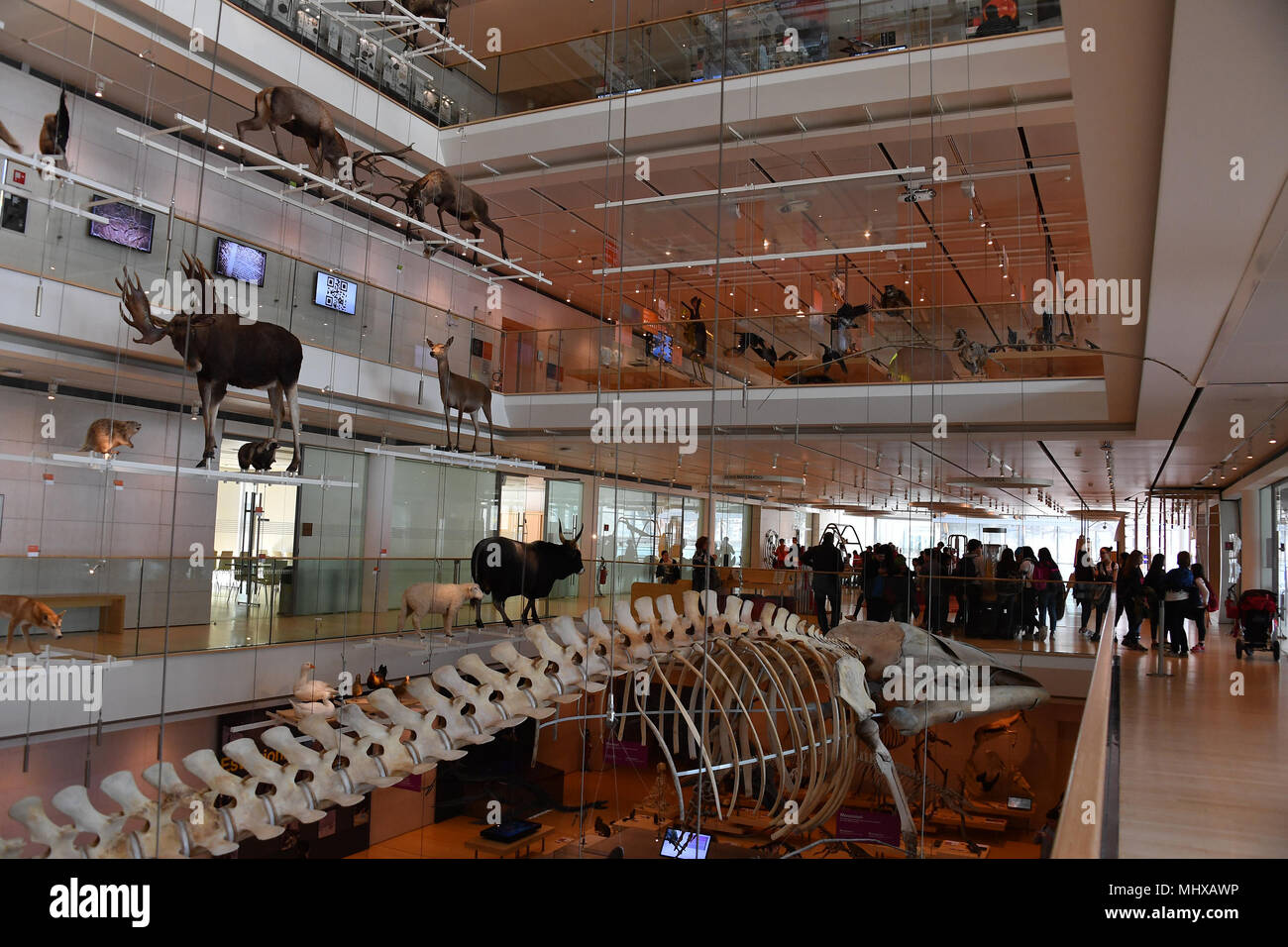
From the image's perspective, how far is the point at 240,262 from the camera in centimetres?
561

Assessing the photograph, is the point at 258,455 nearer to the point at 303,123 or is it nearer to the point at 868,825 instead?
the point at 303,123

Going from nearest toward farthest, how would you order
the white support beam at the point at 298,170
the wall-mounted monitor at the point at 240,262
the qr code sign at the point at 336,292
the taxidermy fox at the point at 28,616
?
the taxidermy fox at the point at 28,616 < the white support beam at the point at 298,170 < the wall-mounted monitor at the point at 240,262 < the qr code sign at the point at 336,292

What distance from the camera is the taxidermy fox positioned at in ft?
13.3

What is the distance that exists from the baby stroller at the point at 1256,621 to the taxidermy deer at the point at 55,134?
35.4 ft

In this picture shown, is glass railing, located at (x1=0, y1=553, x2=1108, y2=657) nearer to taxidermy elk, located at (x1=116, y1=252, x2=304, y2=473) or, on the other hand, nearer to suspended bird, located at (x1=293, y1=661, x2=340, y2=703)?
suspended bird, located at (x1=293, y1=661, x2=340, y2=703)

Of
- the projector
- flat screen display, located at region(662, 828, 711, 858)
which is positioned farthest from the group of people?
flat screen display, located at region(662, 828, 711, 858)

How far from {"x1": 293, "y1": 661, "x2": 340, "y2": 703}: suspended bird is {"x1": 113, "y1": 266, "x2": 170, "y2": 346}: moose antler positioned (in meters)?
2.21

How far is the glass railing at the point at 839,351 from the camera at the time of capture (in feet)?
28.6

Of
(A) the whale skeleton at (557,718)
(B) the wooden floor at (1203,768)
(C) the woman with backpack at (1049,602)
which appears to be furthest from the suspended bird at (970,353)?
(A) the whale skeleton at (557,718)

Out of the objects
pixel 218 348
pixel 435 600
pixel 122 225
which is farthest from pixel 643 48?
pixel 435 600

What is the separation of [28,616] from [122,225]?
2.01m

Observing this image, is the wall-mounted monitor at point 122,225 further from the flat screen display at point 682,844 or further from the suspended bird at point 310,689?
the flat screen display at point 682,844

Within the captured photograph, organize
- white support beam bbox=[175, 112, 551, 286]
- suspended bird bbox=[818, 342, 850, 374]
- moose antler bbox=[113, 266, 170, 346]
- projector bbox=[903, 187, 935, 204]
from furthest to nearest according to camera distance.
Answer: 1. suspended bird bbox=[818, 342, 850, 374]
2. projector bbox=[903, 187, 935, 204]
3. white support beam bbox=[175, 112, 551, 286]
4. moose antler bbox=[113, 266, 170, 346]
